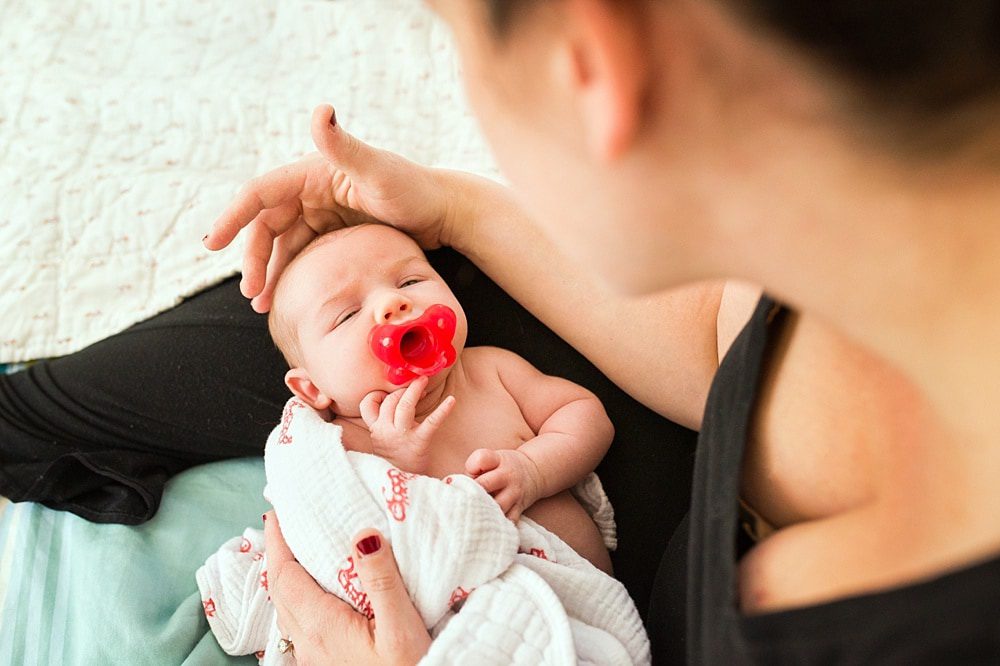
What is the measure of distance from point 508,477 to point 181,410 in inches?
19.6

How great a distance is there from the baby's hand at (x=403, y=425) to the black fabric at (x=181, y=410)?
7.8 inches

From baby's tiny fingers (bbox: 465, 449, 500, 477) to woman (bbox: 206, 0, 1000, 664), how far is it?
0.34 meters

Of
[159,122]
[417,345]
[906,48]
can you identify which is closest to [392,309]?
[417,345]

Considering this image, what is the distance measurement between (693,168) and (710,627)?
36 centimetres

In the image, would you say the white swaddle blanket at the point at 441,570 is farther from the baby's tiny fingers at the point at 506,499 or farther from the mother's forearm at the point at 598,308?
the mother's forearm at the point at 598,308

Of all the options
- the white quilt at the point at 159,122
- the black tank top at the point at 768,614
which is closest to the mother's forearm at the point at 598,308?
the black tank top at the point at 768,614

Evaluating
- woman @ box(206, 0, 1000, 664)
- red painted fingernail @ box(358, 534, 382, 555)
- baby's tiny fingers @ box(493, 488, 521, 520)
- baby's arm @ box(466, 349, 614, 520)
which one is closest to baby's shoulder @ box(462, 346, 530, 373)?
baby's arm @ box(466, 349, 614, 520)

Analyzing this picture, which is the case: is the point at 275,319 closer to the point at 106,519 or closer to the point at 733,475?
the point at 106,519

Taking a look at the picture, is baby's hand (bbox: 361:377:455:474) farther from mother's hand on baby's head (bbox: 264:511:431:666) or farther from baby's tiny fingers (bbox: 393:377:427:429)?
mother's hand on baby's head (bbox: 264:511:431:666)

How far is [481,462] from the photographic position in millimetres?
1014

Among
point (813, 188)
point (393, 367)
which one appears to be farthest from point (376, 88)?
point (813, 188)

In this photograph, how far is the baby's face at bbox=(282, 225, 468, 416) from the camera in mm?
1102

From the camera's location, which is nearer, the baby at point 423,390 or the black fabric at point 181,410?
the baby at point 423,390

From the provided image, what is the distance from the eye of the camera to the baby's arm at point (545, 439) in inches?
40.2
